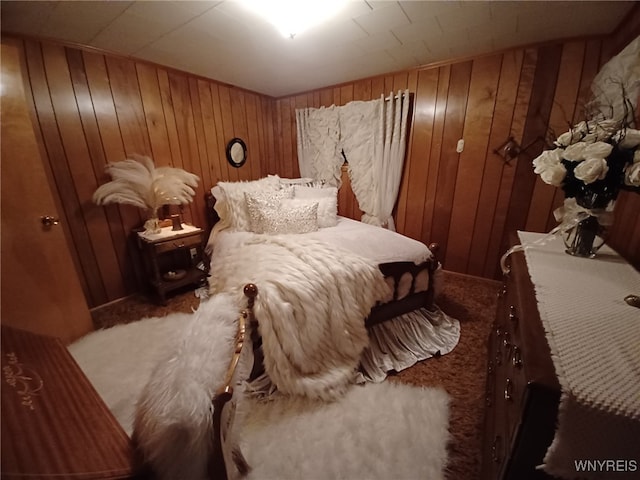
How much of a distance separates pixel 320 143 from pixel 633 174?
2844 mm

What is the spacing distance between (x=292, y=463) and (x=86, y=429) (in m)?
0.92

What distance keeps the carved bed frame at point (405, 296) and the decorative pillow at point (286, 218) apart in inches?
34.2

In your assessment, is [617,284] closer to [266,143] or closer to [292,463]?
[292,463]

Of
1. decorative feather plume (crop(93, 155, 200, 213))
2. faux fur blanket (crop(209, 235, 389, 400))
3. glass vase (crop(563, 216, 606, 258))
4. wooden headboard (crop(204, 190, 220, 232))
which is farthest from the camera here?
wooden headboard (crop(204, 190, 220, 232))

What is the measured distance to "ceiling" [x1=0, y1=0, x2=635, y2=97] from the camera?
4.94 ft

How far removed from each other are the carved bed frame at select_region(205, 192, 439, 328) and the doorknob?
215 cm

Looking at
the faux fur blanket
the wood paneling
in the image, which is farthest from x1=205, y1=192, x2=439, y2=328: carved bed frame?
the wood paneling

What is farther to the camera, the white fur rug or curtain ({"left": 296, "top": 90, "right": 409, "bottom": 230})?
curtain ({"left": 296, "top": 90, "right": 409, "bottom": 230})

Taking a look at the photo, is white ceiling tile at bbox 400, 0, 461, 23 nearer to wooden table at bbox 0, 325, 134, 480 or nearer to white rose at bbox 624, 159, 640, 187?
white rose at bbox 624, 159, 640, 187

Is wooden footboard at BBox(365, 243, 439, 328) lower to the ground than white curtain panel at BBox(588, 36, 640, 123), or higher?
lower

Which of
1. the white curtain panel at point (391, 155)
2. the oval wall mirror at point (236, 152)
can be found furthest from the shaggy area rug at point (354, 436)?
the oval wall mirror at point (236, 152)

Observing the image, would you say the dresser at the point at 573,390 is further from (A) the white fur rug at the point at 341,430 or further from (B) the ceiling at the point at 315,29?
(B) the ceiling at the point at 315,29

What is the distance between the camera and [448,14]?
63.0 inches

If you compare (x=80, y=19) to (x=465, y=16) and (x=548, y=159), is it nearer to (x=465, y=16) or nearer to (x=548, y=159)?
(x=465, y=16)
